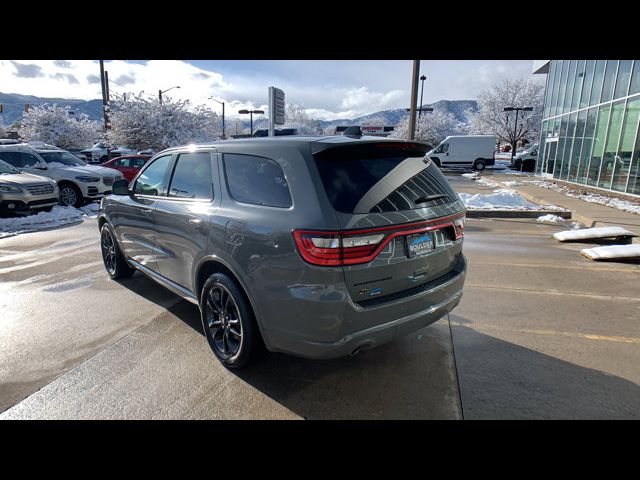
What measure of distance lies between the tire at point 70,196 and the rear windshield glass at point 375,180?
11985 millimetres

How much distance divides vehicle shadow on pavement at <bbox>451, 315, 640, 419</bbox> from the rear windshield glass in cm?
142

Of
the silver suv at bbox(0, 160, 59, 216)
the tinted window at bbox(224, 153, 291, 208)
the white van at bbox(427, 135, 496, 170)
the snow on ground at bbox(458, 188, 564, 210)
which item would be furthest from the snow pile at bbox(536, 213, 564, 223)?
the white van at bbox(427, 135, 496, 170)

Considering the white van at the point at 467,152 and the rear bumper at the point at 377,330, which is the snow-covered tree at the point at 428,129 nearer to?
the white van at the point at 467,152

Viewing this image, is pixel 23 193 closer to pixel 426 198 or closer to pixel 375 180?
pixel 375 180

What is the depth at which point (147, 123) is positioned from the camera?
1117 inches

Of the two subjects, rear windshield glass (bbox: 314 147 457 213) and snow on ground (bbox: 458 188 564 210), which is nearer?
rear windshield glass (bbox: 314 147 457 213)

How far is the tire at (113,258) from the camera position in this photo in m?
5.13

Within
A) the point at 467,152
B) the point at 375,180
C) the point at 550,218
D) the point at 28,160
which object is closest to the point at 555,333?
the point at 375,180

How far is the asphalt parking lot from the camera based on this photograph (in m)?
2.64

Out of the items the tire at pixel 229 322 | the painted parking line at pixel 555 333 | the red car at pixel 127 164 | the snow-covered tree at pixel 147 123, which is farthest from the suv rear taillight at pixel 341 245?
the snow-covered tree at pixel 147 123

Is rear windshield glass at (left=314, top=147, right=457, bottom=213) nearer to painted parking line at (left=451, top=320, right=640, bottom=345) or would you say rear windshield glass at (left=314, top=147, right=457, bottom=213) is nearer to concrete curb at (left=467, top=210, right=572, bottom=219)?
painted parking line at (left=451, top=320, right=640, bottom=345)
